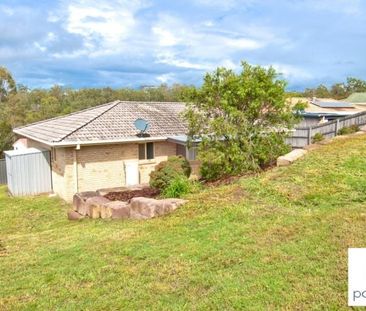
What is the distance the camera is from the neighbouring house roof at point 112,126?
16062 millimetres

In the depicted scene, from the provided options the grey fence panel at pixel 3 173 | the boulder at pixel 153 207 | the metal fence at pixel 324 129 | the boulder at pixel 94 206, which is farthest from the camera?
the grey fence panel at pixel 3 173

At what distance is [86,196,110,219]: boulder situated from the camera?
33.4 ft

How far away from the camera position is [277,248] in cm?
535

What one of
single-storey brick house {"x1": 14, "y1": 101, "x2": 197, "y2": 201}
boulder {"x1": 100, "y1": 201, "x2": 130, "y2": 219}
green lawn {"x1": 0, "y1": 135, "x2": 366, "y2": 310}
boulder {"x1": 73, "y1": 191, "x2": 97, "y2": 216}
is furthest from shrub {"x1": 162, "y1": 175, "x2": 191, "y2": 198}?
single-storey brick house {"x1": 14, "y1": 101, "x2": 197, "y2": 201}

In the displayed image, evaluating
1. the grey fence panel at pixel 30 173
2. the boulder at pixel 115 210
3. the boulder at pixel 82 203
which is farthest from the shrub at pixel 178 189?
the grey fence panel at pixel 30 173

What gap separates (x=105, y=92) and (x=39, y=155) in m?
37.2

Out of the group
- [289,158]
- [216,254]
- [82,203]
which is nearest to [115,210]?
[82,203]

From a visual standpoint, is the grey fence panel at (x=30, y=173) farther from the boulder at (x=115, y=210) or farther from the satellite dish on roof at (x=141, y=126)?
the boulder at (x=115, y=210)

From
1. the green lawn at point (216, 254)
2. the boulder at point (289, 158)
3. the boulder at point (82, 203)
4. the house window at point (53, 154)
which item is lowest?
the boulder at point (82, 203)

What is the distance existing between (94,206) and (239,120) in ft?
15.7

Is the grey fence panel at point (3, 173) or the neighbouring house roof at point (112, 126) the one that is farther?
the grey fence panel at point (3, 173)

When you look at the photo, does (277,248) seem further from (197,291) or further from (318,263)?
(197,291)

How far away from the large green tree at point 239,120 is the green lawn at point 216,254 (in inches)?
89.1

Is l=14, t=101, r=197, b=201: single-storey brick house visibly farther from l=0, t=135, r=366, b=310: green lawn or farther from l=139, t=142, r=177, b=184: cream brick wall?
l=0, t=135, r=366, b=310: green lawn
